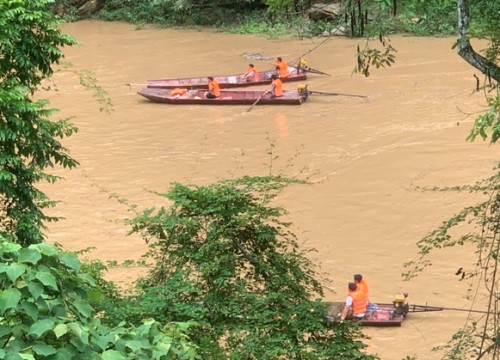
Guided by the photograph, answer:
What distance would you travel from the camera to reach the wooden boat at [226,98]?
22328 mm

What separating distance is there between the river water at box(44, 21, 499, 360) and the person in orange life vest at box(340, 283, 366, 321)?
0.35m

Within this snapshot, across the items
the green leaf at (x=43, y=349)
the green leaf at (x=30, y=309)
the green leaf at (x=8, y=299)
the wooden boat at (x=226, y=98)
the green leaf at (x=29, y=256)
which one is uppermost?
the green leaf at (x=29, y=256)

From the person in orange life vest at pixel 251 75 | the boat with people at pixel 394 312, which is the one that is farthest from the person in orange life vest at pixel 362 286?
the person in orange life vest at pixel 251 75

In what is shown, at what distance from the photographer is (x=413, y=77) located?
23391 mm

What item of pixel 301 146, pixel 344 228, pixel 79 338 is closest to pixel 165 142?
pixel 301 146

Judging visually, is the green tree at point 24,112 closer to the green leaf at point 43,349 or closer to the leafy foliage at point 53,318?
the leafy foliage at point 53,318

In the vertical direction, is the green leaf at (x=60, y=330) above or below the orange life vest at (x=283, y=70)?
above

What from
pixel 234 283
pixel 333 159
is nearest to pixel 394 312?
pixel 234 283

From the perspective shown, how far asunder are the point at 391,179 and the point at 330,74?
8.60m

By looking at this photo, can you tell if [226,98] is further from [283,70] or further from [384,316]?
[384,316]

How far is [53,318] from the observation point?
3410 mm

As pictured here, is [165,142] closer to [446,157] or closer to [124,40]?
[446,157]

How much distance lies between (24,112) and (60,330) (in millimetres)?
5804

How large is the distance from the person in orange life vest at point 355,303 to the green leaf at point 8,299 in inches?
326
